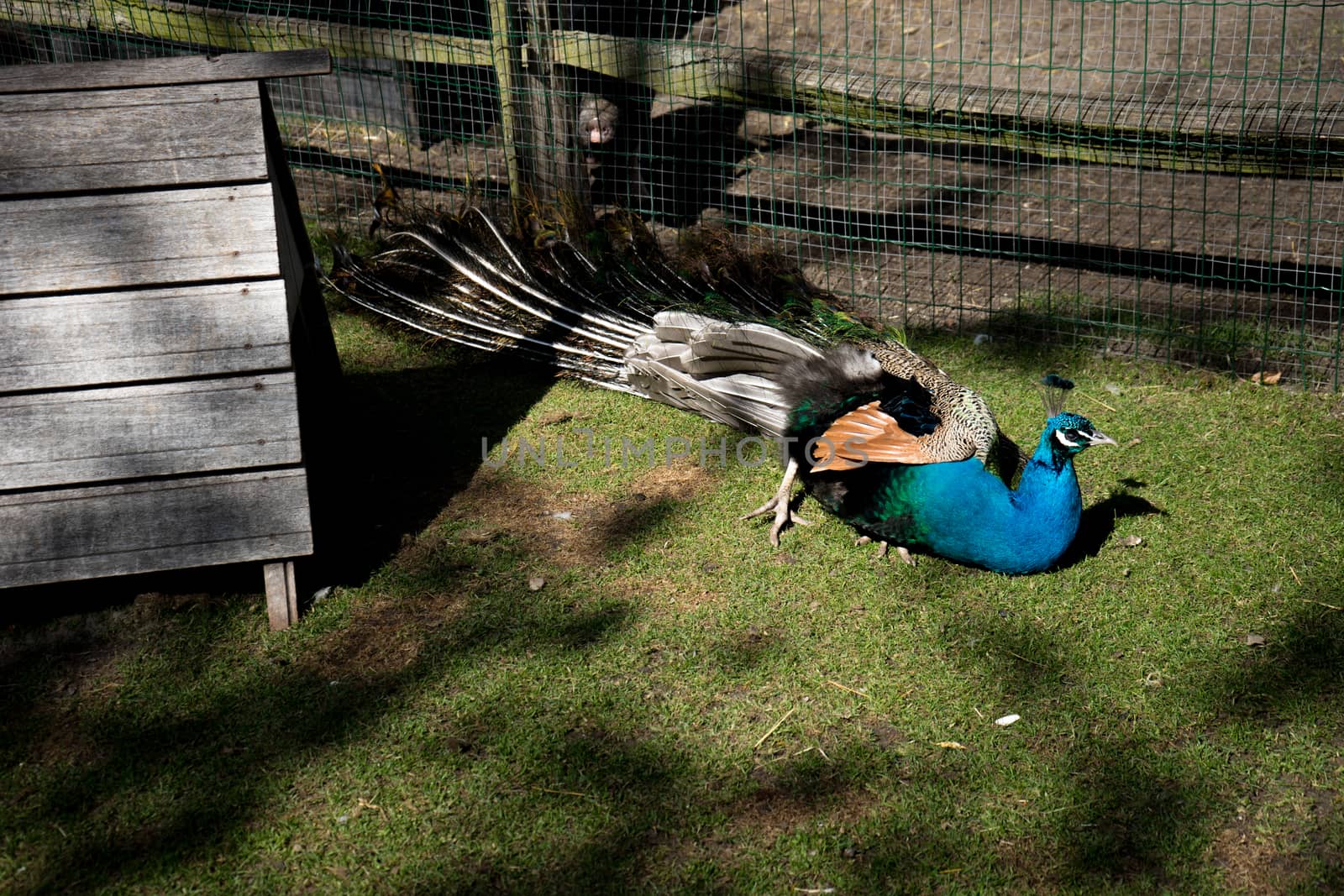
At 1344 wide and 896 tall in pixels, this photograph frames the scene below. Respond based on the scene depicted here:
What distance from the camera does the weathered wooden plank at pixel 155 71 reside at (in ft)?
11.2

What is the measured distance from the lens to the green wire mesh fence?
17.5 ft

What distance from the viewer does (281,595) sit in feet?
12.4

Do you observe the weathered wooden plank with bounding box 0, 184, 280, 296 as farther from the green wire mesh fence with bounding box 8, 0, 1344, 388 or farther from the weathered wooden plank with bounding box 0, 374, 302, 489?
the green wire mesh fence with bounding box 8, 0, 1344, 388

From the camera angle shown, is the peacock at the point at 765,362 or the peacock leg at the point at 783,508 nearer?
the peacock at the point at 765,362

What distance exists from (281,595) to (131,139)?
1.46m

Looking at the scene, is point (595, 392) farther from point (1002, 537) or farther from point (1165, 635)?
point (1165, 635)

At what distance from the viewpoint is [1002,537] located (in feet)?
12.7

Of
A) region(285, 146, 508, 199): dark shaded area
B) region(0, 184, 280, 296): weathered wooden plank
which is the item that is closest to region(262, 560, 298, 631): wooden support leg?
region(0, 184, 280, 296): weathered wooden plank

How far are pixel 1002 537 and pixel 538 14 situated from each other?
4.04m

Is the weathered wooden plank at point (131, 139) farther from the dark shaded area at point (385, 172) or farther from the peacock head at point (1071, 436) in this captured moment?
the dark shaded area at point (385, 172)

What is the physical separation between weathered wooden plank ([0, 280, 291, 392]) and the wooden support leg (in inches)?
25.7

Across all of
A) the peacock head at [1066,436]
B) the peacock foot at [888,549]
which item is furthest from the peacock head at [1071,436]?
the peacock foot at [888,549]

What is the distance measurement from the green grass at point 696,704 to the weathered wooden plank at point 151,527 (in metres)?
0.29

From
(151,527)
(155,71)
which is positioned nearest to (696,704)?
(151,527)
